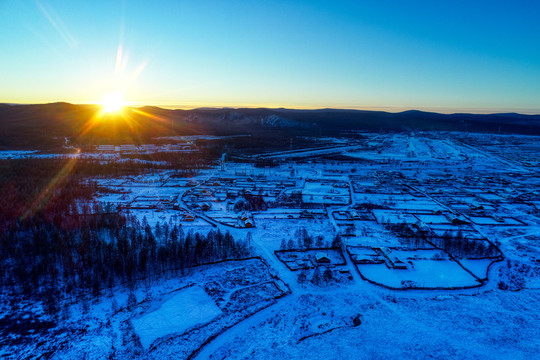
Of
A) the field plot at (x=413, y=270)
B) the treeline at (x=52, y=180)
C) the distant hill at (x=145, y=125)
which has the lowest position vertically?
the field plot at (x=413, y=270)

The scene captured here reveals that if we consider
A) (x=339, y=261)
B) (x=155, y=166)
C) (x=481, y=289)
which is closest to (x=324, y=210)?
(x=339, y=261)

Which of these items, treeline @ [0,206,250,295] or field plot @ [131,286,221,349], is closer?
field plot @ [131,286,221,349]

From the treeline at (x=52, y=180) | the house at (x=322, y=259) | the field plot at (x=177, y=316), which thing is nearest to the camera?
the field plot at (x=177, y=316)

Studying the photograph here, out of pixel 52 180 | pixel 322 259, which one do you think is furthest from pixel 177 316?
pixel 52 180

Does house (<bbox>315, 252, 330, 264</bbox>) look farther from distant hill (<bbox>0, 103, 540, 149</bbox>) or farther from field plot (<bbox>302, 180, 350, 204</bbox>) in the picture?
distant hill (<bbox>0, 103, 540, 149</bbox>)

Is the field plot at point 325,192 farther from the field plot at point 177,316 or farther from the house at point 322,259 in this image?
the field plot at point 177,316

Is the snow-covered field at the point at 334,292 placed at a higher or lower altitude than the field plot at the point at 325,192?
lower

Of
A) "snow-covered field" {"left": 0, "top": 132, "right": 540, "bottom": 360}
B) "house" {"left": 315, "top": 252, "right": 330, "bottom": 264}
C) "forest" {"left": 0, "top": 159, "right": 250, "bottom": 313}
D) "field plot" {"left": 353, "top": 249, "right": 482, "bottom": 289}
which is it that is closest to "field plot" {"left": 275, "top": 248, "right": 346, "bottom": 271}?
"house" {"left": 315, "top": 252, "right": 330, "bottom": 264}

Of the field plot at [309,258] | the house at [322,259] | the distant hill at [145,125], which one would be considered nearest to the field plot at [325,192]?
the field plot at [309,258]
